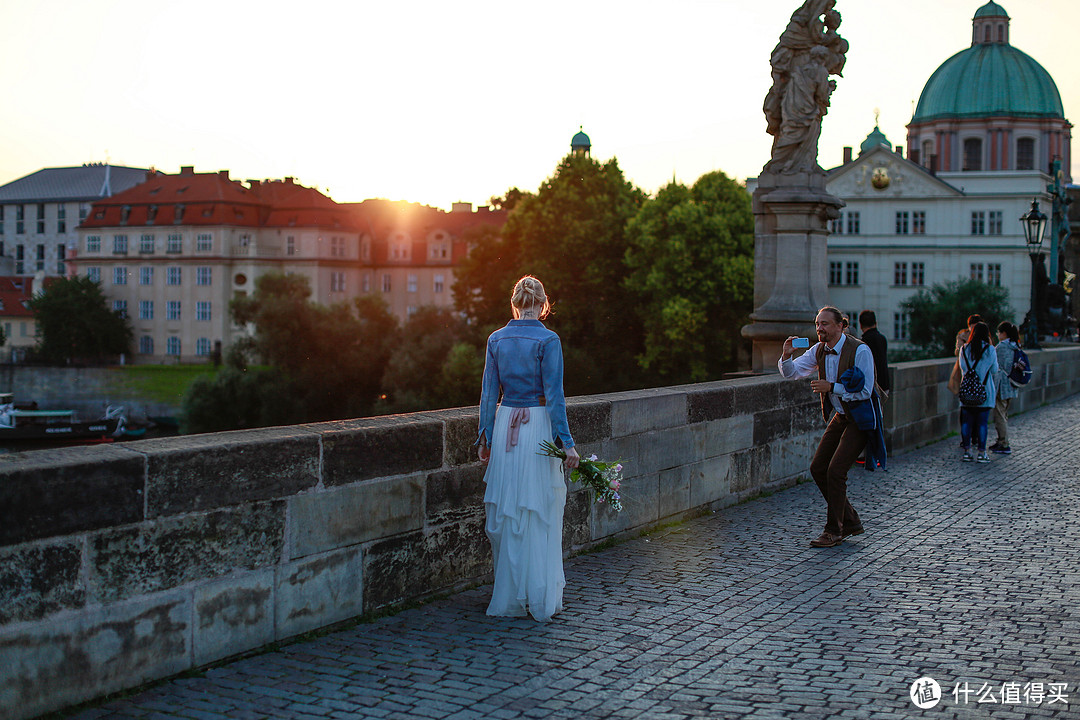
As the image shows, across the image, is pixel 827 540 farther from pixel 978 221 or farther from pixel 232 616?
pixel 978 221

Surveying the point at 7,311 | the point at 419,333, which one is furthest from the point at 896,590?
the point at 7,311

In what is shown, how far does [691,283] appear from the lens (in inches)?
1943

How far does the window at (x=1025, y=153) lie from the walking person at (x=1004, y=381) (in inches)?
3316

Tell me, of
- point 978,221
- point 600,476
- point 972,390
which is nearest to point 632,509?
point 600,476

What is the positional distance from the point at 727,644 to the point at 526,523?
1216 millimetres

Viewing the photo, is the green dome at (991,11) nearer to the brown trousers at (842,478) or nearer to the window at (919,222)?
the window at (919,222)

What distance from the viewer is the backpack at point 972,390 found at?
1299 centimetres

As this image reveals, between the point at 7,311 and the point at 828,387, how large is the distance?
10800cm

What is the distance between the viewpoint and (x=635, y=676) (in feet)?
17.0

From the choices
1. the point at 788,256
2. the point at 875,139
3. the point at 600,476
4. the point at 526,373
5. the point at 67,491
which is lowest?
the point at 600,476

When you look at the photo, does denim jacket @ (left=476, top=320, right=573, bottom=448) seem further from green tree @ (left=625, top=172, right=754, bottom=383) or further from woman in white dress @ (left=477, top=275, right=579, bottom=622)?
green tree @ (left=625, top=172, right=754, bottom=383)

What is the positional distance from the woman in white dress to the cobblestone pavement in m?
0.19

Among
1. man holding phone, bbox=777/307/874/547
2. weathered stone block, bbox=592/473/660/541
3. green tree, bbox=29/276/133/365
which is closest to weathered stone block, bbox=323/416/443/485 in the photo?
weathered stone block, bbox=592/473/660/541

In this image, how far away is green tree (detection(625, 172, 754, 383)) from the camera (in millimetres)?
49000
